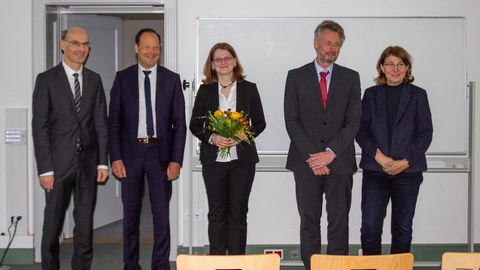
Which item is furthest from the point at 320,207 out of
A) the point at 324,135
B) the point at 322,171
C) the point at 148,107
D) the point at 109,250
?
the point at 109,250

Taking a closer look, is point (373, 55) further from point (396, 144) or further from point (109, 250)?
point (109, 250)

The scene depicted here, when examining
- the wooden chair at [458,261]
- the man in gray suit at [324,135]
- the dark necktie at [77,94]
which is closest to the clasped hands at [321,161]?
the man in gray suit at [324,135]

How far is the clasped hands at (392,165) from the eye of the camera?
419 centimetres

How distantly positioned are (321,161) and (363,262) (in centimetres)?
182

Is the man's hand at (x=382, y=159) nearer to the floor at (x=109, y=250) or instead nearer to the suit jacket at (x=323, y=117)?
the suit jacket at (x=323, y=117)

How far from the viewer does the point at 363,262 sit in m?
2.35

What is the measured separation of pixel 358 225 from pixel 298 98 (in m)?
1.61

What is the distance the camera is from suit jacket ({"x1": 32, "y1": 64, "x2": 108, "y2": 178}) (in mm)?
4168

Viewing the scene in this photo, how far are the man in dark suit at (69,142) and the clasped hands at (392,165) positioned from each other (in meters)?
2.03

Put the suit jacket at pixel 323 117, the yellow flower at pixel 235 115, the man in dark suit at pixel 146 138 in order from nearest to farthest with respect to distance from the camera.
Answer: the yellow flower at pixel 235 115 < the suit jacket at pixel 323 117 < the man in dark suit at pixel 146 138

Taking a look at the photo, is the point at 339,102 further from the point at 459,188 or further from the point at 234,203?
the point at 459,188

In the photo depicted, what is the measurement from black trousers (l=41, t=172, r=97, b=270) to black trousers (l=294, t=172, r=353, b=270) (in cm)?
155

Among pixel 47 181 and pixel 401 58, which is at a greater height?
pixel 401 58

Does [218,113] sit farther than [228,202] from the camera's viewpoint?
No
